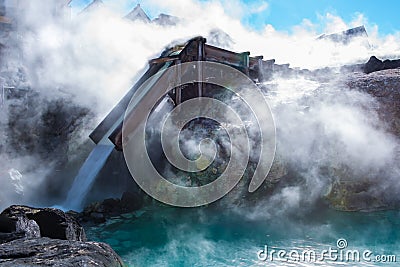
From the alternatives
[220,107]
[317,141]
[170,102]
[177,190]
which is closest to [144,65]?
[170,102]

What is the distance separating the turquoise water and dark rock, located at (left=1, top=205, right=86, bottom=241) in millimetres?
1032

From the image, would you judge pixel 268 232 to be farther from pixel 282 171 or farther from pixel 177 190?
pixel 177 190

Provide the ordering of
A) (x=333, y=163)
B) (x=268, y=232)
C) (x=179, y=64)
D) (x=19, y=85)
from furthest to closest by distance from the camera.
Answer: (x=19, y=85)
(x=179, y=64)
(x=333, y=163)
(x=268, y=232)

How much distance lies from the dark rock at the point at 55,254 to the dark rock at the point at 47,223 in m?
1.19

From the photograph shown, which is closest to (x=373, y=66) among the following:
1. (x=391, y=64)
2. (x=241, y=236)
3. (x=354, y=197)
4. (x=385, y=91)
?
(x=391, y=64)

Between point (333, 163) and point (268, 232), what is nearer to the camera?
point (268, 232)

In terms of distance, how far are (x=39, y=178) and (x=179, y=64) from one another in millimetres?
4922

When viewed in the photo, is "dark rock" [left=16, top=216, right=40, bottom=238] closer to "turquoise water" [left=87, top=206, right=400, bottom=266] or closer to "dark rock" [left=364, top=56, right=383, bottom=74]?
"turquoise water" [left=87, top=206, right=400, bottom=266]

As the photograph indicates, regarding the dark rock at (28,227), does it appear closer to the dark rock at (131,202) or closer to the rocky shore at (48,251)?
the rocky shore at (48,251)

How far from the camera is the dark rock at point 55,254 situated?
2971mm

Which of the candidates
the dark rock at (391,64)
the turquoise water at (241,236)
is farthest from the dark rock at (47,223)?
the dark rock at (391,64)

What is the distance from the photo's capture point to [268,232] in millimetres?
6703

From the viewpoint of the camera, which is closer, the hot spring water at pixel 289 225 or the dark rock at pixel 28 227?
the dark rock at pixel 28 227

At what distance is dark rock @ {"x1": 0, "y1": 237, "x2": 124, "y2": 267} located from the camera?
2971 mm
